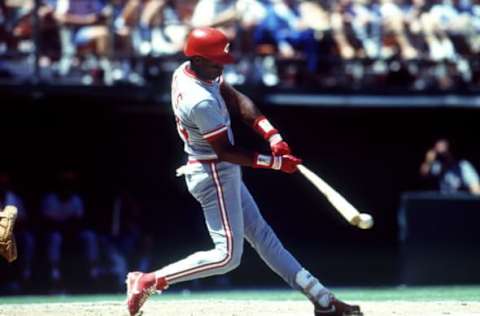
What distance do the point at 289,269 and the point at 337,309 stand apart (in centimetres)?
38

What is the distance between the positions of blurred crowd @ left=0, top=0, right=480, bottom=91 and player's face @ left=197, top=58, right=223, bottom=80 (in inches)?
229

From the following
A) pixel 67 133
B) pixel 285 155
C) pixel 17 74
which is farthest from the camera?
pixel 67 133

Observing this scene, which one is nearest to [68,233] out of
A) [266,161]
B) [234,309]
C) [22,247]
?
[22,247]

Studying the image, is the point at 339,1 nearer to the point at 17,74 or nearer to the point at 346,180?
the point at 346,180

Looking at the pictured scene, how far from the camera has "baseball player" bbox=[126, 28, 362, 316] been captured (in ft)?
21.4

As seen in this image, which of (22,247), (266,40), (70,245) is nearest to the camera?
(22,247)

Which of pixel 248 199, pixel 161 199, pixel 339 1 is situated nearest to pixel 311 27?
pixel 339 1

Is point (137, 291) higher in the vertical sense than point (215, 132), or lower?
lower

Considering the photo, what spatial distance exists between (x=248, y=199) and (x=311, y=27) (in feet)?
20.6

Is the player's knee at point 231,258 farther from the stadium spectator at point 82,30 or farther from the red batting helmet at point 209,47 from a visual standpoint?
the stadium spectator at point 82,30

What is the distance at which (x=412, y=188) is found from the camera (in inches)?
552

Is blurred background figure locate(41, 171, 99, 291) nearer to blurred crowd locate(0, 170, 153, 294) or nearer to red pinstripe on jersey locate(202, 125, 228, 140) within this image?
blurred crowd locate(0, 170, 153, 294)

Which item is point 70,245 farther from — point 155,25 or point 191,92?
point 191,92

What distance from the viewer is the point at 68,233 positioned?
12.9 metres
